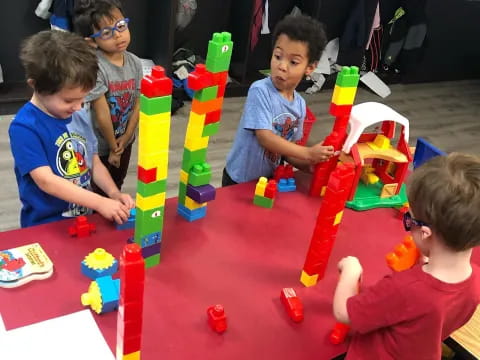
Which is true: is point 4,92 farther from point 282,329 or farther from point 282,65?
point 282,329

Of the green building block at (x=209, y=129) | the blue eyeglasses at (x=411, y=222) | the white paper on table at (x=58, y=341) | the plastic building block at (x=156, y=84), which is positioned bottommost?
the white paper on table at (x=58, y=341)

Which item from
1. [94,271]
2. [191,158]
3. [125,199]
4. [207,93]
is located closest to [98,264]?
[94,271]

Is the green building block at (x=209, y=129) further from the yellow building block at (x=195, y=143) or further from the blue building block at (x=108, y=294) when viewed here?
the blue building block at (x=108, y=294)

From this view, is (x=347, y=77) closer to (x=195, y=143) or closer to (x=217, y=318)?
(x=195, y=143)

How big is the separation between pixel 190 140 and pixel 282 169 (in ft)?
1.34

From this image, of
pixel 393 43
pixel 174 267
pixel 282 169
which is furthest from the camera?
pixel 393 43

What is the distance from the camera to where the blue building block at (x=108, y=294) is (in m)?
0.98

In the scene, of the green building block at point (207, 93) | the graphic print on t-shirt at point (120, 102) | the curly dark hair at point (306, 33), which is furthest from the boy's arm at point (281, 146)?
the graphic print on t-shirt at point (120, 102)

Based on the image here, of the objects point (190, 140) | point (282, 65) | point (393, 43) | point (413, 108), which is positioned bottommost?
point (413, 108)

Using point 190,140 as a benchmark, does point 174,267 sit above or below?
below

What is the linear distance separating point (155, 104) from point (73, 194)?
378 millimetres

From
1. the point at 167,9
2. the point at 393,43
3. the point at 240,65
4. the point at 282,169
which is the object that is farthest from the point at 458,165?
the point at 393,43

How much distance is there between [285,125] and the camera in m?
1.63

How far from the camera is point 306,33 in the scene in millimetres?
1563
